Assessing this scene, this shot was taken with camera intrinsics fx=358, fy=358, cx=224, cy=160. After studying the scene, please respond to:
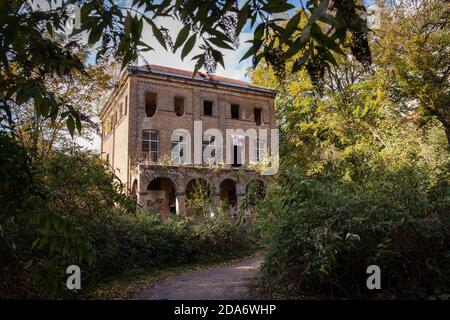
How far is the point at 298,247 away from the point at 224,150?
2050cm

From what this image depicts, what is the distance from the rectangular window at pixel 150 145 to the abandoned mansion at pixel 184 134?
7 cm

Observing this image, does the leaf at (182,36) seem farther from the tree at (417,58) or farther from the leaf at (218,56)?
the tree at (417,58)

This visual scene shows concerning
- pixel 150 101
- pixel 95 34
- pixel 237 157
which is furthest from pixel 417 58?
pixel 150 101

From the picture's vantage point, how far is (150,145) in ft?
81.9

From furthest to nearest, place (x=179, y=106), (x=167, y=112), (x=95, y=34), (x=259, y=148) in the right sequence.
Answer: (x=259, y=148) → (x=179, y=106) → (x=167, y=112) → (x=95, y=34)

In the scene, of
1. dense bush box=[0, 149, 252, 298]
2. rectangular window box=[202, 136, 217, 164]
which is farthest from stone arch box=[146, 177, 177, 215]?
dense bush box=[0, 149, 252, 298]

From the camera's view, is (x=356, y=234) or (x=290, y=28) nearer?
(x=290, y=28)

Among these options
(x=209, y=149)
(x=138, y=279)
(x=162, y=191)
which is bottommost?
A: (x=138, y=279)

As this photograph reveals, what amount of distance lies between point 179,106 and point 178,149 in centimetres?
422

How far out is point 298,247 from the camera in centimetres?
700

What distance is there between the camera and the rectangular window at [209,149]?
26.5 meters

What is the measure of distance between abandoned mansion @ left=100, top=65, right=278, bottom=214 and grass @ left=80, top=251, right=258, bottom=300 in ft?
31.6

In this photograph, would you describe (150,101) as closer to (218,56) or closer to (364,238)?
(364,238)
